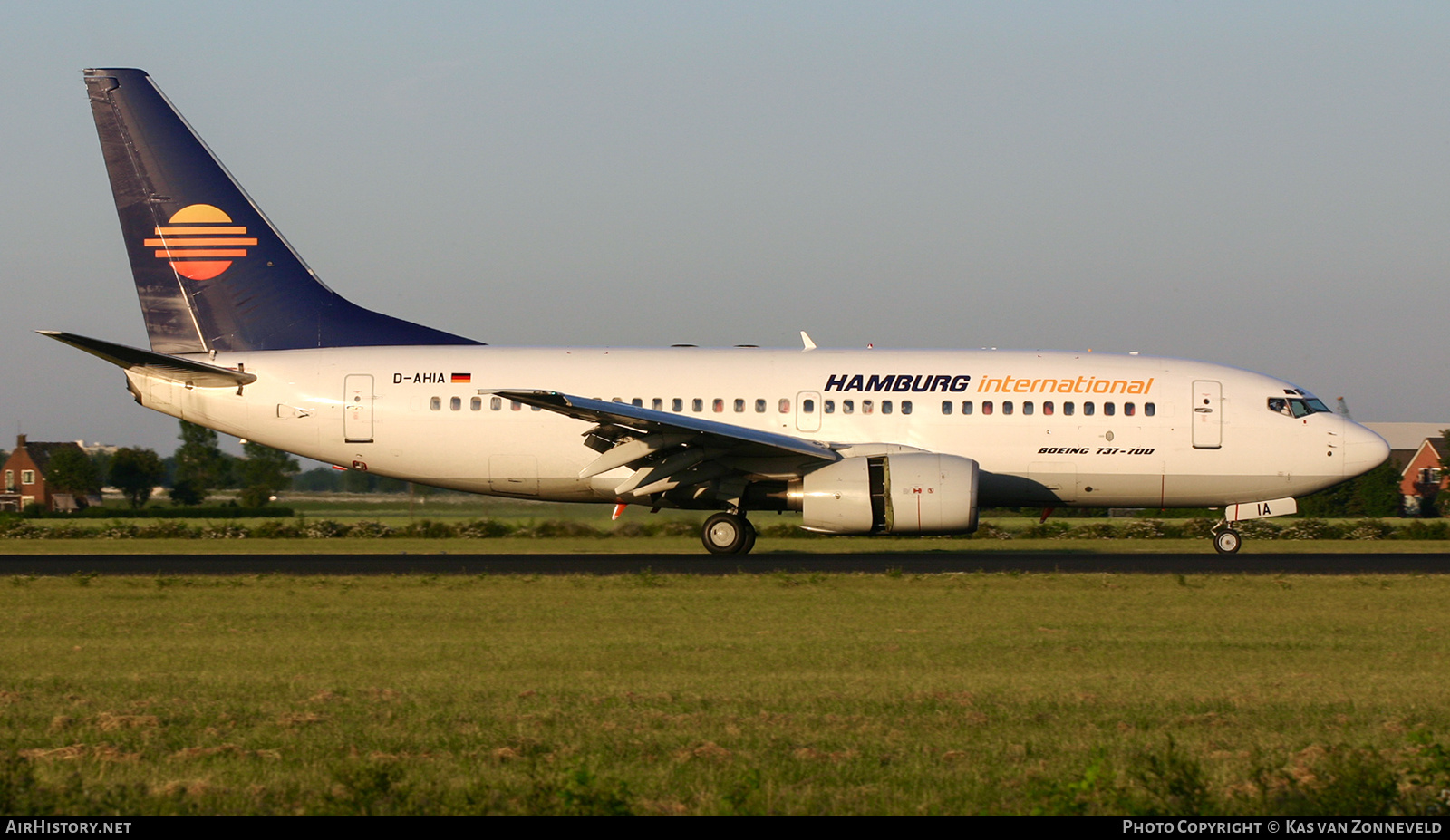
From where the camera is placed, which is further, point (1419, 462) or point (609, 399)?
point (1419, 462)

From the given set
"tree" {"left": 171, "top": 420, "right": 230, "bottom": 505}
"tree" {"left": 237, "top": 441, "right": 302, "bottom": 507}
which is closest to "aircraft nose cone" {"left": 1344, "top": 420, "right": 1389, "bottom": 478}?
"tree" {"left": 237, "top": 441, "right": 302, "bottom": 507}

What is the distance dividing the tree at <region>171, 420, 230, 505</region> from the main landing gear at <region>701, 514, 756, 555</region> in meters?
29.4

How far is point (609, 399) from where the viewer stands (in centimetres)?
2120

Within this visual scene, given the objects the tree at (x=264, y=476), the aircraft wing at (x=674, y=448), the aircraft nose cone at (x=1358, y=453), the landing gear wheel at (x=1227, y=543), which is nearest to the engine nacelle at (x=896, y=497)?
the aircraft wing at (x=674, y=448)

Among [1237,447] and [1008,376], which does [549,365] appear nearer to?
[1008,376]

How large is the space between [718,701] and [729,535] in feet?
40.9

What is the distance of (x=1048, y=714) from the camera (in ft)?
25.8

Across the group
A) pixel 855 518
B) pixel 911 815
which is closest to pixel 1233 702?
pixel 911 815

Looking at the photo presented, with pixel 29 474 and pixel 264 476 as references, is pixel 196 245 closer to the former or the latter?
pixel 264 476

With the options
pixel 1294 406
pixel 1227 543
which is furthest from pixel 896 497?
pixel 1294 406

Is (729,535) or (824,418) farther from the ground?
(824,418)

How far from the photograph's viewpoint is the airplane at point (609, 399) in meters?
21.0
